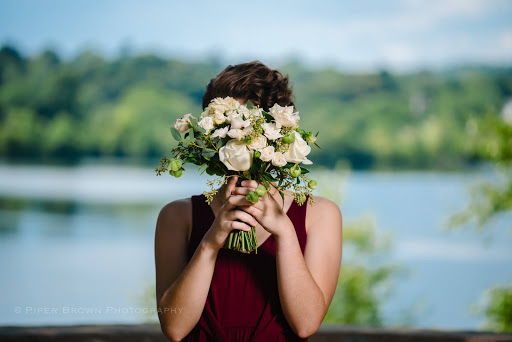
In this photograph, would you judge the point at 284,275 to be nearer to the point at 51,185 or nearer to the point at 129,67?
the point at 129,67

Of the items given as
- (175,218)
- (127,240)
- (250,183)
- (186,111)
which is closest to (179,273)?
(175,218)

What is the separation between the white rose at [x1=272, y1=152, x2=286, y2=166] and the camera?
1479 millimetres

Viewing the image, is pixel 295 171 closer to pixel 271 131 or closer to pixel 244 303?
pixel 271 131

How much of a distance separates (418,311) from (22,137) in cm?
867

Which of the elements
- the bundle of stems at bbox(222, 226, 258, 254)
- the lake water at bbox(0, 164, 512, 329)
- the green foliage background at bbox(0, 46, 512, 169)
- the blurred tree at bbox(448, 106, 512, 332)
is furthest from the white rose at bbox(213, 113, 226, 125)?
the green foliage background at bbox(0, 46, 512, 169)

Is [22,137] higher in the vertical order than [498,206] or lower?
lower

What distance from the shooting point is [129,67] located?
12523mm

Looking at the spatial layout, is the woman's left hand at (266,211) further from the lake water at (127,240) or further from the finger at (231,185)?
the lake water at (127,240)

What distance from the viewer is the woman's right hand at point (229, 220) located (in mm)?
1516

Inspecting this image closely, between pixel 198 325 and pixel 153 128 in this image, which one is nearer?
pixel 198 325

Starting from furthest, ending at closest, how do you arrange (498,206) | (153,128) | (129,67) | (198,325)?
1. (129,67)
2. (153,128)
3. (498,206)
4. (198,325)

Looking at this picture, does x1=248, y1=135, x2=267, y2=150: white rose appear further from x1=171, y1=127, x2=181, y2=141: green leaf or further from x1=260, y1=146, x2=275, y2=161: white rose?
x1=171, y1=127, x2=181, y2=141: green leaf

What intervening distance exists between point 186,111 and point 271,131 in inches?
390

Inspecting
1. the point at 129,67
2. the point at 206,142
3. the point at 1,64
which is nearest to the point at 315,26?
the point at 129,67
